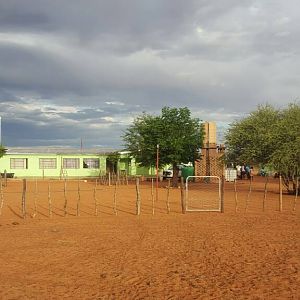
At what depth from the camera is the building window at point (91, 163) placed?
164ft

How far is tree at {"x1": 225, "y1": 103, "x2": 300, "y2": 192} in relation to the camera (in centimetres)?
2492

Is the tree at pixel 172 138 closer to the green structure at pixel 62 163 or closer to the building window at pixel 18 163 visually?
the green structure at pixel 62 163

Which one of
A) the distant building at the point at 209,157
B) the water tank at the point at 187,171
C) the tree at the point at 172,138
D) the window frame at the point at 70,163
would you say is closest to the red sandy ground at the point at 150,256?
the tree at the point at 172,138

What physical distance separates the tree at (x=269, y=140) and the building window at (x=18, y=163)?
2555cm

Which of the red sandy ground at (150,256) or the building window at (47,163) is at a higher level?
the building window at (47,163)

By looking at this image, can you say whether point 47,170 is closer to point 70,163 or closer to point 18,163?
point 70,163

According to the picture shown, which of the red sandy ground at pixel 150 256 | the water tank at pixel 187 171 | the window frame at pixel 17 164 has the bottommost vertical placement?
the red sandy ground at pixel 150 256

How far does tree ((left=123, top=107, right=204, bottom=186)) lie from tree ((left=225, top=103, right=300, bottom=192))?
5.51 metres

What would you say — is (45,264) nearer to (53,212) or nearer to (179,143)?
(53,212)

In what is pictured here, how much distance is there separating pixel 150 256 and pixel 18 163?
4066 cm

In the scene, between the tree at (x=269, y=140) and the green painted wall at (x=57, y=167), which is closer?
the tree at (x=269, y=140)

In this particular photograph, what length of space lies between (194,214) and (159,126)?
58.0 feet

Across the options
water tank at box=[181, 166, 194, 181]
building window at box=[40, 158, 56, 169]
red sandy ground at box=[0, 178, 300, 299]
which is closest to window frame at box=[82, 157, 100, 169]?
building window at box=[40, 158, 56, 169]

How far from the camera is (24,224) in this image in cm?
1495
